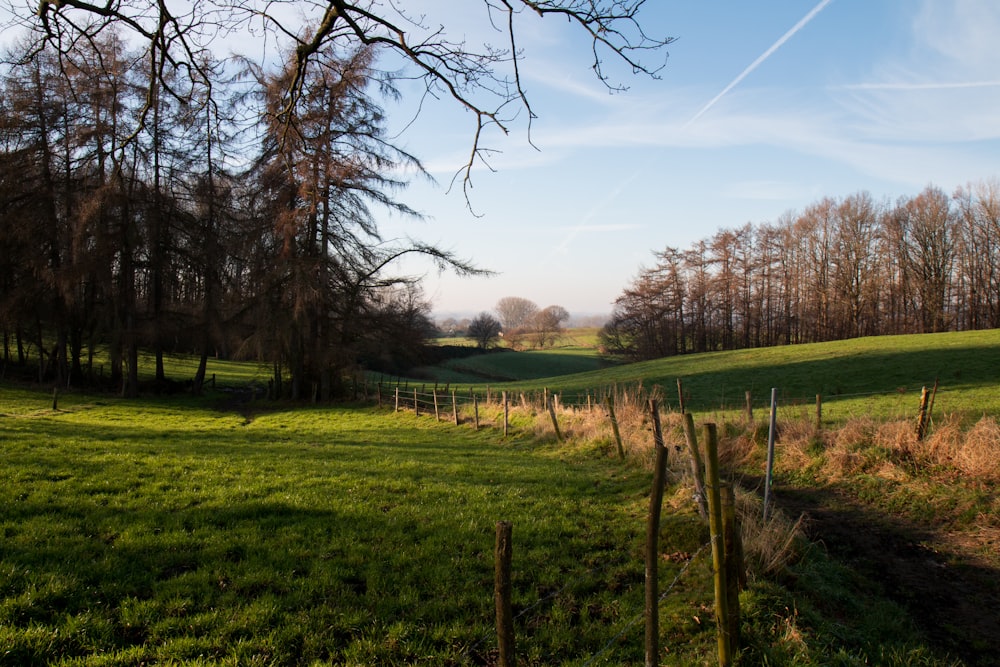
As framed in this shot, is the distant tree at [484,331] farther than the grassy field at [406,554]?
Yes

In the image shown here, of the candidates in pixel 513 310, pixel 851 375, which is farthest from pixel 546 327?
pixel 851 375

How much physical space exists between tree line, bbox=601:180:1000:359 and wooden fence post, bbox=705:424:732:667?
53816 mm

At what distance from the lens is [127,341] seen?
2589 cm

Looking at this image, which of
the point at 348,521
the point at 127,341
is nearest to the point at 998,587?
the point at 348,521

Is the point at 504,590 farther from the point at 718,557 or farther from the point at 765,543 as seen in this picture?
the point at 765,543

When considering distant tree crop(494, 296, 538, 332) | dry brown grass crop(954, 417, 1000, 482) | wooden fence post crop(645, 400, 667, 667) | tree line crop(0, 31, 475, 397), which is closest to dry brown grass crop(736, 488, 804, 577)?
wooden fence post crop(645, 400, 667, 667)

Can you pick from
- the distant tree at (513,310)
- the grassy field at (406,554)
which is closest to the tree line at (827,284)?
the grassy field at (406,554)

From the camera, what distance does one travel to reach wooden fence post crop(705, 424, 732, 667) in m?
3.79

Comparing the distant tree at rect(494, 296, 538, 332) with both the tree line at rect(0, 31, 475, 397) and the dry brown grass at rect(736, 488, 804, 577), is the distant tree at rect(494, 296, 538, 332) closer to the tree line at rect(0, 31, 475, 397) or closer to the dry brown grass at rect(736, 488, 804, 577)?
the tree line at rect(0, 31, 475, 397)

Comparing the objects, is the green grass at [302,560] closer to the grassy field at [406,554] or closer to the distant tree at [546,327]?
the grassy field at [406,554]

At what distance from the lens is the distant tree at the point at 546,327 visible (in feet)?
328

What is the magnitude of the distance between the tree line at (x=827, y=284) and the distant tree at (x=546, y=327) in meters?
37.8

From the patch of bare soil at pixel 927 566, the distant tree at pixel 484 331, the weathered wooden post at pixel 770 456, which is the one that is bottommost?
the patch of bare soil at pixel 927 566

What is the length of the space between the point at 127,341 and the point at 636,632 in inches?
1144
